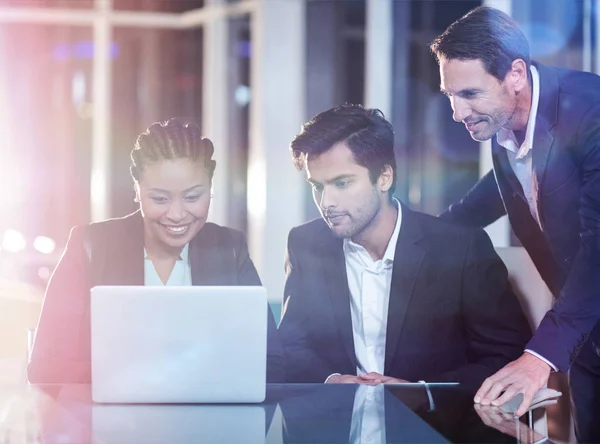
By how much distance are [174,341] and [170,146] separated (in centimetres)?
118

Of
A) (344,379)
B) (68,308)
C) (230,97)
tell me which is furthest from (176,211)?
(230,97)

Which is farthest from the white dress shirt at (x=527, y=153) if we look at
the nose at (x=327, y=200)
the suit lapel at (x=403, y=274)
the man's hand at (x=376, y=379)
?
the man's hand at (x=376, y=379)

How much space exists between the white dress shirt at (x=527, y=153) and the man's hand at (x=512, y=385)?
746 millimetres

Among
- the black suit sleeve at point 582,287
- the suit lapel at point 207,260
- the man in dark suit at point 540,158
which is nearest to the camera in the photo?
the black suit sleeve at point 582,287

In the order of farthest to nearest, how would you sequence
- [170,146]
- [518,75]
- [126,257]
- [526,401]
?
[170,146]
[126,257]
[518,75]
[526,401]

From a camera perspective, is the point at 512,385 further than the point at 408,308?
No

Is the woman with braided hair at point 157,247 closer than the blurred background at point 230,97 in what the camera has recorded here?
Yes

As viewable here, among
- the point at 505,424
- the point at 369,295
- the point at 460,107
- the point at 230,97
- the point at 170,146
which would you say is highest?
the point at 230,97

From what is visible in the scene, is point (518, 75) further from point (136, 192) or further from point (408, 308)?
point (136, 192)

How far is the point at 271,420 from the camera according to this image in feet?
5.06

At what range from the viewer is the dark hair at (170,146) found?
2639mm

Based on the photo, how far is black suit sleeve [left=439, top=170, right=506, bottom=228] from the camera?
2582 millimetres

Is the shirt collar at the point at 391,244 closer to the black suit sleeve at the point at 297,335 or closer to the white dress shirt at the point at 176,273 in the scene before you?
the black suit sleeve at the point at 297,335

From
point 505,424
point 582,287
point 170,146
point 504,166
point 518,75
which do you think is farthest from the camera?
point 170,146
